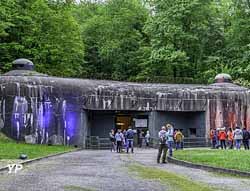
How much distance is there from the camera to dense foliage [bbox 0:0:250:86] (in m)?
56.2

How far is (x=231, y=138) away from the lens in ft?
130

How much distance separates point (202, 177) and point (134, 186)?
4.09m

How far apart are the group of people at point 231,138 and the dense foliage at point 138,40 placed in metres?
13.1

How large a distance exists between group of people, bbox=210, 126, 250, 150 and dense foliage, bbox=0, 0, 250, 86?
13.1 m

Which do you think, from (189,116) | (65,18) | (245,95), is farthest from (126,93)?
(65,18)

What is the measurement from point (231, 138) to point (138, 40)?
3135 centimetres

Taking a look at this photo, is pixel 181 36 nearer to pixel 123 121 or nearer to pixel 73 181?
pixel 123 121

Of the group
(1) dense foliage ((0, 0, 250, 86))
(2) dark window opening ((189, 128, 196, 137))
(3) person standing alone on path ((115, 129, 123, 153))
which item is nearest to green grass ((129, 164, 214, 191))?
(3) person standing alone on path ((115, 129, 123, 153))

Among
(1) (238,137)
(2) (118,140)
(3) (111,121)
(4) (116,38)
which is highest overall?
(4) (116,38)

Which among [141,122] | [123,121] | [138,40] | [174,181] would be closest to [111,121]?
[123,121]

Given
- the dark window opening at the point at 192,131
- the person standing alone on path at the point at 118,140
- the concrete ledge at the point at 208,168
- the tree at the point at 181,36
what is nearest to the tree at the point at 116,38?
the tree at the point at 181,36

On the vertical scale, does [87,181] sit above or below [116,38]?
below

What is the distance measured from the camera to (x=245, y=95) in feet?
161

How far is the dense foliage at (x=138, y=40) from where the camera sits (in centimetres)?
5625
